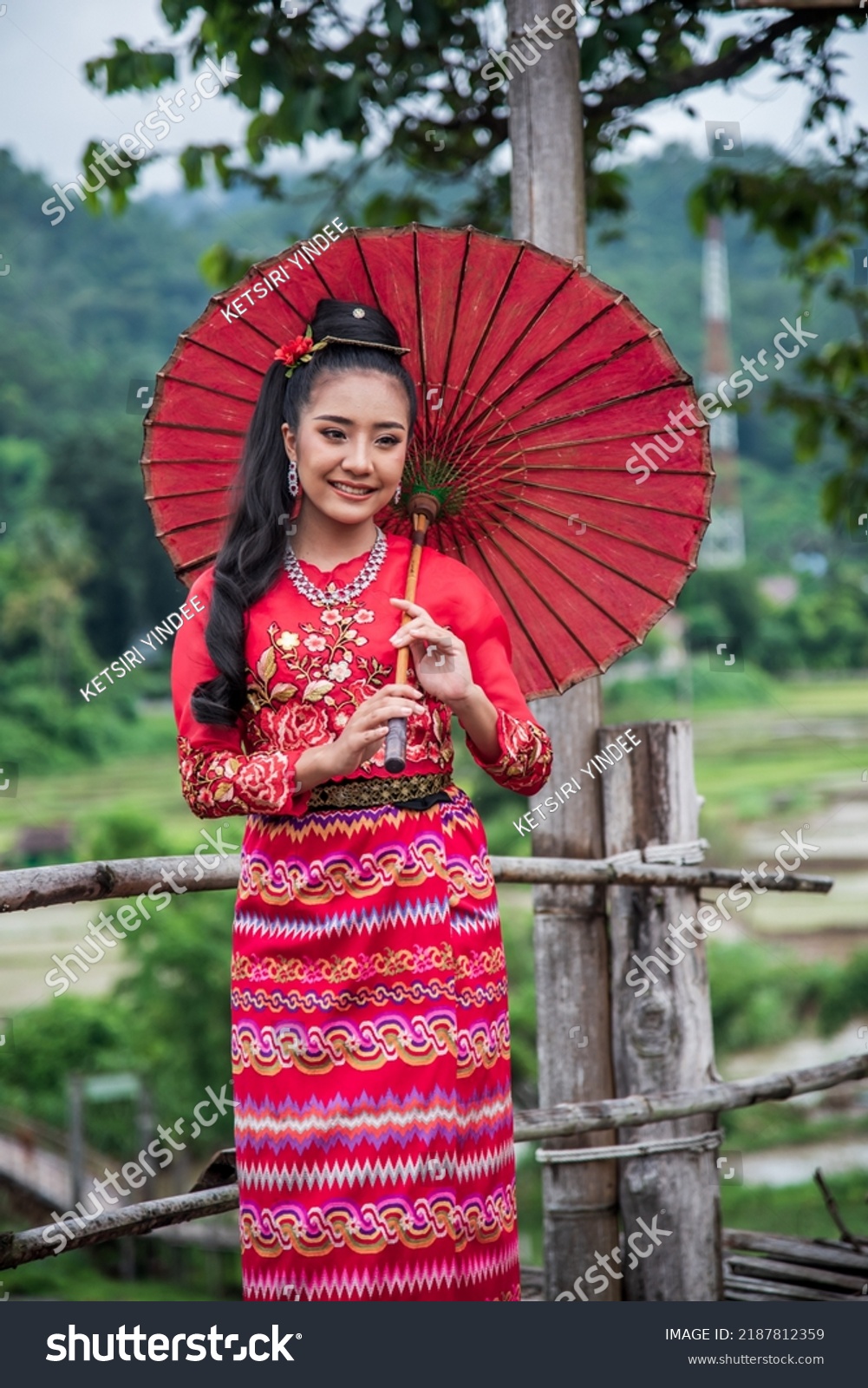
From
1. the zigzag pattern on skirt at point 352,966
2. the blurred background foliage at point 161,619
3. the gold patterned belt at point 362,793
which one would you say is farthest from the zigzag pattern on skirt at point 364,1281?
the blurred background foliage at point 161,619

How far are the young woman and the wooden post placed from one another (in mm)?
1039

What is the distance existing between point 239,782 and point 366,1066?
0.41m

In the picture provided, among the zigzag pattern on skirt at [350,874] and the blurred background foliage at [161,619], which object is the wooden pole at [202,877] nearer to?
the zigzag pattern on skirt at [350,874]

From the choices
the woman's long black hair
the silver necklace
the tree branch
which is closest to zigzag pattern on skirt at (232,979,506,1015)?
the woman's long black hair

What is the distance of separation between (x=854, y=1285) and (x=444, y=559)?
1.98m

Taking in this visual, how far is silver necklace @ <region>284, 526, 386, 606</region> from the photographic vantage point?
6.49 ft

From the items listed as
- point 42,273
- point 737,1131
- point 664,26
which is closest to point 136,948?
point 737,1131

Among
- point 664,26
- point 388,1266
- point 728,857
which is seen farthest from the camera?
point 728,857

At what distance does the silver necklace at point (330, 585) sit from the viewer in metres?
1.98

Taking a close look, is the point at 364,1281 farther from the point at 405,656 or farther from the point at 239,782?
the point at 405,656

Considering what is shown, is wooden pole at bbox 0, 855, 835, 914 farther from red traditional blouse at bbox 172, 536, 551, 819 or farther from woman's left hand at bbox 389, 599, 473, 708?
woman's left hand at bbox 389, 599, 473, 708

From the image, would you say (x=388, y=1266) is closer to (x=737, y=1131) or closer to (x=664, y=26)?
(x=664, y=26)

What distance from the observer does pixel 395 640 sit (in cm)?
186

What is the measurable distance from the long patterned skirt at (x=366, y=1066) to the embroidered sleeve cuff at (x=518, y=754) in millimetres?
103
